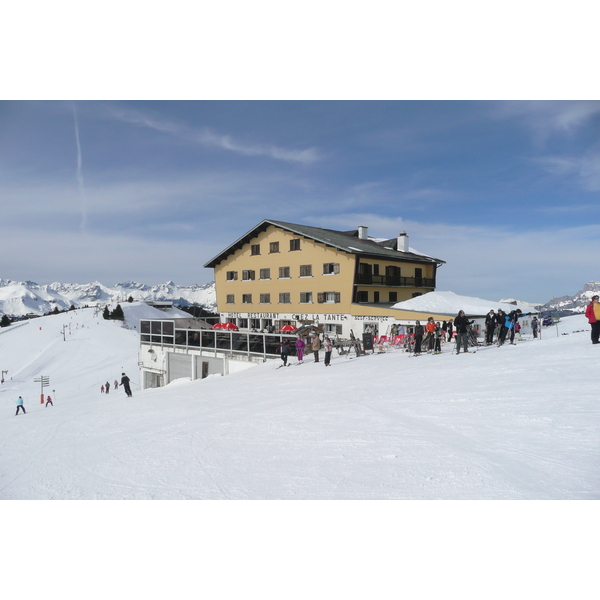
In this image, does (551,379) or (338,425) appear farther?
(551,379)

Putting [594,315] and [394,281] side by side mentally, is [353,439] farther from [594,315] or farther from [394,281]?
[394,281]

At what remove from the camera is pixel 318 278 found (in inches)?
1248

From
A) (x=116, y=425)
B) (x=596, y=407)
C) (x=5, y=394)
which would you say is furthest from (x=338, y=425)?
(x=5, y=394)

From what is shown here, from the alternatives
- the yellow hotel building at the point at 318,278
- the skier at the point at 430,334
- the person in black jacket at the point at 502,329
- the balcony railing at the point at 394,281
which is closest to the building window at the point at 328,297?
the yellow hotel building at the point at 318,278

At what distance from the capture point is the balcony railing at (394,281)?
3039 cm

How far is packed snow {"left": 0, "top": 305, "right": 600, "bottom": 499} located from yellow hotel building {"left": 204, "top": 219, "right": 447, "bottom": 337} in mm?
15070

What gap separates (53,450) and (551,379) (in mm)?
12084

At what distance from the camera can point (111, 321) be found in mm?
82688

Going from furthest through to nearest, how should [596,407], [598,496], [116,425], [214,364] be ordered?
[214,364], [116,425], [596,407], [598,496]

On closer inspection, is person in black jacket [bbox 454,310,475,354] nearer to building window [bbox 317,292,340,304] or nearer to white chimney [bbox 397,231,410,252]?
building window [bbox 317,292,340,304]

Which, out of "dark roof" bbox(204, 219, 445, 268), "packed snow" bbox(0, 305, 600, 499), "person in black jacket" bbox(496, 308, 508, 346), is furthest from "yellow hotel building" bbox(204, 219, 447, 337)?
"packed snow" bbox(0, 305, 600, 499)

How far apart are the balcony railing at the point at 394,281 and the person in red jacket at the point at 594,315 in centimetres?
1774

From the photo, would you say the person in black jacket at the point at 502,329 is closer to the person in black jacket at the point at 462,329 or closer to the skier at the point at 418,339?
the person in black jacket at the point at 462,329

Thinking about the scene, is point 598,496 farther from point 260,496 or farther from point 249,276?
point 249,276
